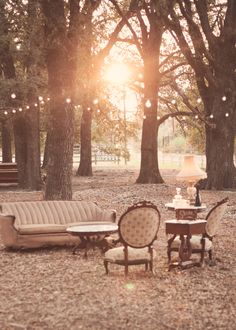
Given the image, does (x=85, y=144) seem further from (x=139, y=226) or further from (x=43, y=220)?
(x=139, y=226)

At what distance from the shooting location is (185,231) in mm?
10719

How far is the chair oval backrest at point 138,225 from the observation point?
1009 centimetres

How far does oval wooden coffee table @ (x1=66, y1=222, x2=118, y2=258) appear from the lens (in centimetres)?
1223

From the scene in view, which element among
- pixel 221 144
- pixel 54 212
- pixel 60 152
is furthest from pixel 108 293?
pixel 221 144

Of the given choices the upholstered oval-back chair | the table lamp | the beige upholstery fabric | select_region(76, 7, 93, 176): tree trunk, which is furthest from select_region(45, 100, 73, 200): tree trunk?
the beige upholstery fabric

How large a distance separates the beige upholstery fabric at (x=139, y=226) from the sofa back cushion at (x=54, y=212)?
3.63 meters

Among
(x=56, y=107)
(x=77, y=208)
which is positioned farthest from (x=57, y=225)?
(x=56, y=107)

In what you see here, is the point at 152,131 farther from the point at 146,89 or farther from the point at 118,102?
the point at 118,102

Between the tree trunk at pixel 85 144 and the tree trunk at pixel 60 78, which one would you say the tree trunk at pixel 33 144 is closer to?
the tree trunk at pixel 60 78

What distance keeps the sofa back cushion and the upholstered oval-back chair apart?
3.56 m

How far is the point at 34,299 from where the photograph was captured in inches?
341

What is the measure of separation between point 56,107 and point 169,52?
60.9 feet

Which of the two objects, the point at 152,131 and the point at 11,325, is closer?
the point at 11,325

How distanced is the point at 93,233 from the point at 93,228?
1.37 feet
